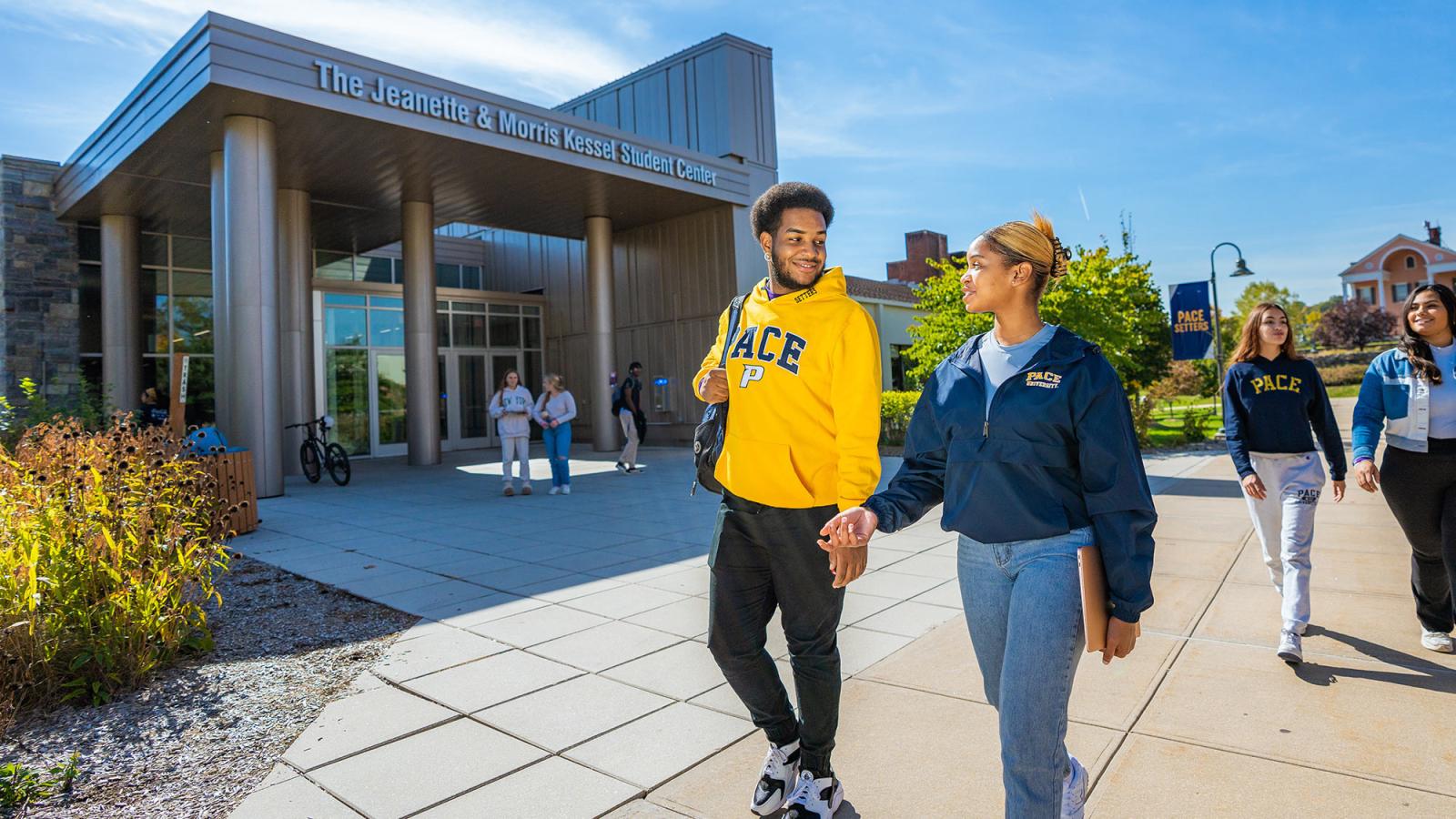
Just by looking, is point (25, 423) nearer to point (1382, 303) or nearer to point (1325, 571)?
point (1325, 571)

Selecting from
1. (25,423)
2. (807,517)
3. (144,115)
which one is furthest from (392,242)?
(807,517)

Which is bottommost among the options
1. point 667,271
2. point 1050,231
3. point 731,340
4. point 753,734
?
point 753,734

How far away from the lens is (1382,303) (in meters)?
70.3

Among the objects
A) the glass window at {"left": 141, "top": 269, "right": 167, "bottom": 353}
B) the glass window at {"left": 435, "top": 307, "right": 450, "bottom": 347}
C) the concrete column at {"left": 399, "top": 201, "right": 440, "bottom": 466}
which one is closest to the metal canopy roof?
the concrete column at {"left": 399, "top": 201, "right": 440, "bottom": 466}

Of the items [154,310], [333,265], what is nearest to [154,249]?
[154,310]

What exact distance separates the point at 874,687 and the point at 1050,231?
235cm

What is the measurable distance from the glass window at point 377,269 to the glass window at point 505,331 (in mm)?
2691

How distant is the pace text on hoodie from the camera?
4.20 metres

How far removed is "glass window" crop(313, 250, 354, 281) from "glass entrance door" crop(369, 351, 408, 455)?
2715 millimetres

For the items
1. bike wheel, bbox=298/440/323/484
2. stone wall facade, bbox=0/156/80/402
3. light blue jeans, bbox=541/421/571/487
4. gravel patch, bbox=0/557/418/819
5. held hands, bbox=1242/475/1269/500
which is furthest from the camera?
stone wall facade, bbox=0/156/80/402

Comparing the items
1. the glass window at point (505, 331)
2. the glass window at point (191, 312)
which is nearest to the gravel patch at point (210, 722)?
the glass window at point (191, 312)

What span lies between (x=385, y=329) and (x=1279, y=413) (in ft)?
60.6

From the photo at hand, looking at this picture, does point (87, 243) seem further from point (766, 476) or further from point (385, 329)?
point (766, 476)

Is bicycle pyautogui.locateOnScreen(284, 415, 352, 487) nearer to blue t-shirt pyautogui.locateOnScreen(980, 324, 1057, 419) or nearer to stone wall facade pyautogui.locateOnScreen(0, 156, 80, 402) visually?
stone wall facade pyautogui.locateOnScreen(0, 156, 80, 402)
